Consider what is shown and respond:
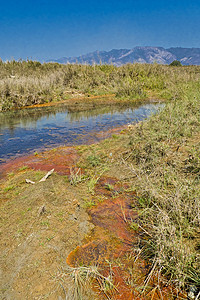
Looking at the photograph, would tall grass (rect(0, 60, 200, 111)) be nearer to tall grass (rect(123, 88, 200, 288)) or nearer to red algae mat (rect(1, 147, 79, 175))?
red algae mat (rect(1, 147, 79, 175))

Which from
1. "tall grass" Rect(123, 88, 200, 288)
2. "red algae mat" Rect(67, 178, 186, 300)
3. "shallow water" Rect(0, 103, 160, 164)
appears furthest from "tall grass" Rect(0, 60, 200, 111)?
"red algae mat" Rect(67, 178, 186, 300)

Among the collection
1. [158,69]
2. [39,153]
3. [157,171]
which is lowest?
[39,153]

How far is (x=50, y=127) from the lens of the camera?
865 centimetres

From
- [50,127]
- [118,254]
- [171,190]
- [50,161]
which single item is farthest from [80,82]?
[118,254]

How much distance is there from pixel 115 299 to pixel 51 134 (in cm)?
657

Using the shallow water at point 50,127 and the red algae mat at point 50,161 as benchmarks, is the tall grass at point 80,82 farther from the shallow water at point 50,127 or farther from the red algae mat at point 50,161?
the red algae mat at point 50,161

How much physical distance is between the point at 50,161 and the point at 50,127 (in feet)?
13.0

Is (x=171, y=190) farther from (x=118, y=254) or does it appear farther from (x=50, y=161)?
(x=50, y=161)

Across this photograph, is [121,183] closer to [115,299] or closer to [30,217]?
[30,217]

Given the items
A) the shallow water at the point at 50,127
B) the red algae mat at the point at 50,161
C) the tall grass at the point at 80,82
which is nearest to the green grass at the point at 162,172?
the tall grass at the point at 80,82

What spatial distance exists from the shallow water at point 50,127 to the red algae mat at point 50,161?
55 cm

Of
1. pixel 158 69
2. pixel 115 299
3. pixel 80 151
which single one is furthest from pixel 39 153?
pixel 158 69

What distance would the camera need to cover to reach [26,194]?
330 centimetres

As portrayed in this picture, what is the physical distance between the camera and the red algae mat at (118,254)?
1.71m
